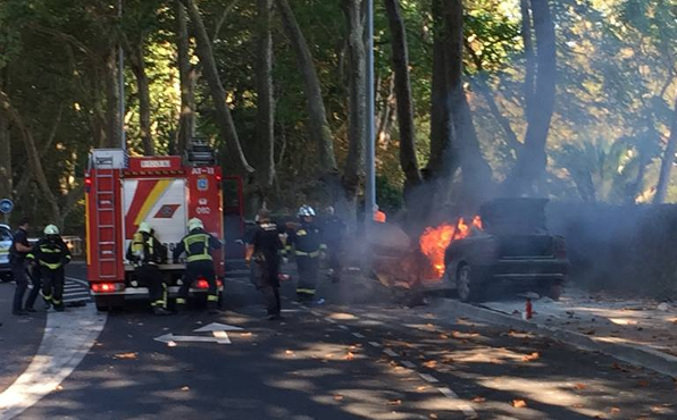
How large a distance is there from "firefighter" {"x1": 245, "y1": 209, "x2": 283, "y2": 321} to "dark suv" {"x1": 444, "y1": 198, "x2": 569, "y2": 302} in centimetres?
347

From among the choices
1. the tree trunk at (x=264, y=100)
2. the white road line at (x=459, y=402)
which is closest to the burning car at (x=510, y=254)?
the white road line at (x=459, y=402)

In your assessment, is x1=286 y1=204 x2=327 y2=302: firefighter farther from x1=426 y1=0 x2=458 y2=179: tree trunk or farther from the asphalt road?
x1=426 y1=0 x2=458 y2=179: tree trunk

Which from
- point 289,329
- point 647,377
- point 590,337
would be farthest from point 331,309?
point 647,377

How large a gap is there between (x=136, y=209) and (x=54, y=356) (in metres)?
6.02

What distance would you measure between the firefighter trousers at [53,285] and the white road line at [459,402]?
33.6 ft

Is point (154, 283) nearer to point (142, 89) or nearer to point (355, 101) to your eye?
point (355, 101)

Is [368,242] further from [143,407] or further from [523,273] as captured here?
[143,407]

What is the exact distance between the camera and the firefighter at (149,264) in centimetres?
1767

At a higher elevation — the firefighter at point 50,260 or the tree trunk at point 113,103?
the tree trunk at point 113,103

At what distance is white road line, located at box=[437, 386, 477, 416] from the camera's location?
A: 8.81 meters

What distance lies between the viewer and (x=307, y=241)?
19.2 m

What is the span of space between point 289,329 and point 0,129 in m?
33.4

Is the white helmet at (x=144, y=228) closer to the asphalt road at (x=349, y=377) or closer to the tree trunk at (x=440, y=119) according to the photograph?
the asphalt road at (x=349, y=377)

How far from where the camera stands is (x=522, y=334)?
14.4m
